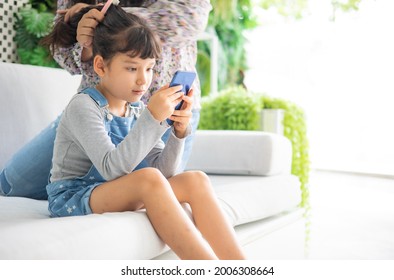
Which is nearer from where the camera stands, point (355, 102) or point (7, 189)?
point (7, 189)

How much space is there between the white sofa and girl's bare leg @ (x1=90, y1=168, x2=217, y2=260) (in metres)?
0.04

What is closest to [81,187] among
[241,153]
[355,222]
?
[241,153]

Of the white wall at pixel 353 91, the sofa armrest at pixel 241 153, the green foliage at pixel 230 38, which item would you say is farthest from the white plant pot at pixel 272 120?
the green foliage at pixel 230 38

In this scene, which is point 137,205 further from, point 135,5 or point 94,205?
point 135,5

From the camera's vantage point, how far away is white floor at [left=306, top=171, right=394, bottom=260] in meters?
1.97

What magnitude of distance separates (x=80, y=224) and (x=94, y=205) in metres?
0.14

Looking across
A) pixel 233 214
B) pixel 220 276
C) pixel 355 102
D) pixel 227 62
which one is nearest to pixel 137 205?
pixel 220 276

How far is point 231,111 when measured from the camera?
2627 mm

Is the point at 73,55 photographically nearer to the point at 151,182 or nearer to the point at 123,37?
the point at 123,37

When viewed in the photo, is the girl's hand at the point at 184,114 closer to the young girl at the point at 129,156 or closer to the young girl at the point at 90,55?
the young girl at the point at 129,156

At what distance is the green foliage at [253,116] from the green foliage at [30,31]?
86 centimetres

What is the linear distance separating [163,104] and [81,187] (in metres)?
0.31

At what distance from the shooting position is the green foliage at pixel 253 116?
2.48 metres

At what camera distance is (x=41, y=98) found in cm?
182
